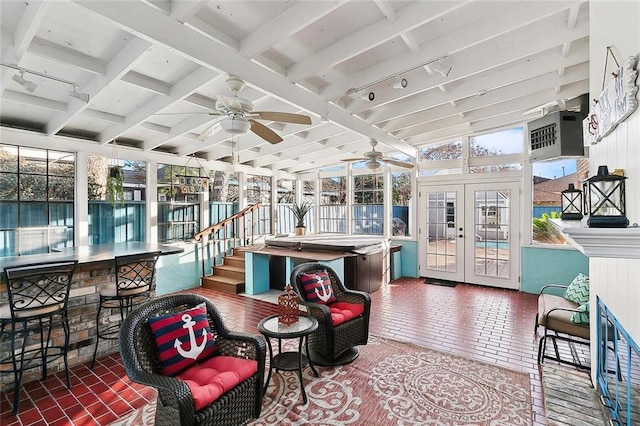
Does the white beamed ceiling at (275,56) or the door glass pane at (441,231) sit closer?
the white beamed ceiling at (275,56)

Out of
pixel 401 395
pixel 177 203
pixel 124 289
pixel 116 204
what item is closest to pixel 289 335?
pixel 401 395

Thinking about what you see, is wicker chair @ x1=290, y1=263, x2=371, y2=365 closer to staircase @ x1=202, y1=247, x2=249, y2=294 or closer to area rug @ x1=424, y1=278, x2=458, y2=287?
staircase @ x1=202, y1=247, x2=249, y2=294

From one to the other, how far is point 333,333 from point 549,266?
4763 mm

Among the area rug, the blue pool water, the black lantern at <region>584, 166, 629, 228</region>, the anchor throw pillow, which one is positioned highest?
the black lantern at <region>584, 166, 629, 228</region>

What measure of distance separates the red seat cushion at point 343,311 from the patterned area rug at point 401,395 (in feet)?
1.47

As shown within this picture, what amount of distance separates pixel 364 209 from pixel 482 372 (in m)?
5.27

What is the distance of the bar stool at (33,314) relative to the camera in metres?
2.42

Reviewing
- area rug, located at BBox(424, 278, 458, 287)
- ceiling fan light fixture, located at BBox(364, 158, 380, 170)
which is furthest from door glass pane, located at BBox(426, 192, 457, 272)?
ceiling fan light fixture, located at BBox(364, 158, 380, 170)

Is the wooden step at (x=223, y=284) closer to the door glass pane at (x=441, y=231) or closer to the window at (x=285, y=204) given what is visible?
the window at (x=285, y=204)

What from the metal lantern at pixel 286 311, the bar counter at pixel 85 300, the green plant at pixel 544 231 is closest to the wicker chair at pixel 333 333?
the metal lantern at pixel 286 311

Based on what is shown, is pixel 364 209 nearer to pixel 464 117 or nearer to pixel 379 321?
pixel 464 117

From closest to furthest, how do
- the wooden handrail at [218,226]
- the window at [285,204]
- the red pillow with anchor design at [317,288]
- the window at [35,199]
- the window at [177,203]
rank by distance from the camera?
the red pillow with anchor design at [317,288] < the window at [35,199] < the window at [177,203] < the wooden handrail at [218,226] < the window at [285,204]

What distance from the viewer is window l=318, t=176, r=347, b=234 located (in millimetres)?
8242

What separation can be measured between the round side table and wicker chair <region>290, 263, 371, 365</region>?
0.44 feet
